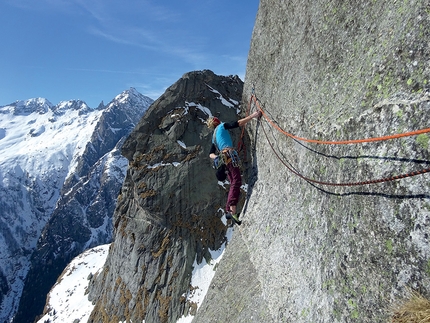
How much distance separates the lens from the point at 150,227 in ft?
97.2

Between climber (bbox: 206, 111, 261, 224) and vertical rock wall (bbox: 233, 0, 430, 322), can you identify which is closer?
vertical rock wall (bbox: 233, 0, 430, 322)

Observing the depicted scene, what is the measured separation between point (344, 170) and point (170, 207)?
977 inches

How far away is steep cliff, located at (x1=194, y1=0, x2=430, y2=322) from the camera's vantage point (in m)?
3.88

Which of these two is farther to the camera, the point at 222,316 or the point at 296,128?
the point at 222,316

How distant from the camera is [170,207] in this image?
28.7m

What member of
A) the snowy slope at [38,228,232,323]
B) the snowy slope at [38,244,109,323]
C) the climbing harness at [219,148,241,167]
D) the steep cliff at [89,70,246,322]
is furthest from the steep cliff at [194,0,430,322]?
the snowy slope at [38,244,109,323]

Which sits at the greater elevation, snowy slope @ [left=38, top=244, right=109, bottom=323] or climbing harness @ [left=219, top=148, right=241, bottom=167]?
climbing harness @ [left=219, top=148, right=241, bottom=167]

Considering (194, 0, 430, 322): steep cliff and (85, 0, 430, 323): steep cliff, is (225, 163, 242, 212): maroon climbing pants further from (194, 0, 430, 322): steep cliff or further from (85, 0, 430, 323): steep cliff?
(194, 0, 430, 322): steep cliff

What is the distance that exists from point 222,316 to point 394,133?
817 centimetres

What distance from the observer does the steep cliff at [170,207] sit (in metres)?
27.0

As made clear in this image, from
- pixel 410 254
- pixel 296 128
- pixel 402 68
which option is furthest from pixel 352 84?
pixel 410 254

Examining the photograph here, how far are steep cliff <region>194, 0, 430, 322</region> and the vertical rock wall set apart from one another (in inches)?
0.8

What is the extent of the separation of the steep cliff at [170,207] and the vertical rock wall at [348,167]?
1882cm

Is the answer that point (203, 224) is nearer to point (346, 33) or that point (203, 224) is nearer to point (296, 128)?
point (296, 128)
